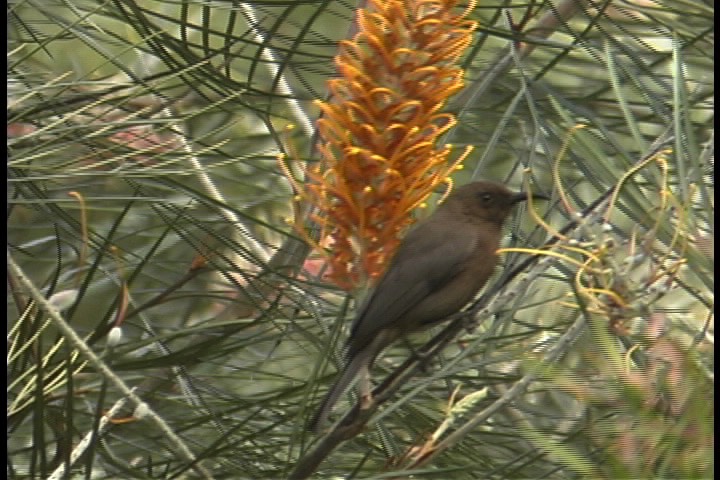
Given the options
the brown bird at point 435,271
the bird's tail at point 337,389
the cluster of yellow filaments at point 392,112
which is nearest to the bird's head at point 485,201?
the brown bird at point 435,271

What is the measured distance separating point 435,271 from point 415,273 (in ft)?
0.21

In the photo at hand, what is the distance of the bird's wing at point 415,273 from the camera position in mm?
1988

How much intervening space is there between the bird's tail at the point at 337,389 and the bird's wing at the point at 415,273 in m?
0.05

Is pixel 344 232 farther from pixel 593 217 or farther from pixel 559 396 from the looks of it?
pixel 559 396

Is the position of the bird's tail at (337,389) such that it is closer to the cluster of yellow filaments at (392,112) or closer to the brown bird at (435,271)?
the brown bird at (435,271)

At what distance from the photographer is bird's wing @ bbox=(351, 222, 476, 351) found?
6.52ft

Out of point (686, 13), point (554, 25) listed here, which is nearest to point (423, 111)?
point (686, 13)

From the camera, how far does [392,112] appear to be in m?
1.39

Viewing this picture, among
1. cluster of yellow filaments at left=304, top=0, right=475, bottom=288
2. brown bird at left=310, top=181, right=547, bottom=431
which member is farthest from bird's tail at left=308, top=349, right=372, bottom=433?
cluster of yellow filaments at left=304, top=0, right=475, bottom=288

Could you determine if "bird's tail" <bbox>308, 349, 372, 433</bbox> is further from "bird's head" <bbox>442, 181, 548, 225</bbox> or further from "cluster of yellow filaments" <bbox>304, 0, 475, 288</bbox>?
"bird's head" <bbox>442, 181, 548, 225</bbox>

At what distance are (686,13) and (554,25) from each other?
372mm

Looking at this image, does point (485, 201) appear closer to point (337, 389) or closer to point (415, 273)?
point (415, 273)

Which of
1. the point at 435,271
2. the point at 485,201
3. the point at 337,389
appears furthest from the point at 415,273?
the point at 337,389

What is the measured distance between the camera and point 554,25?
96.1 inches
